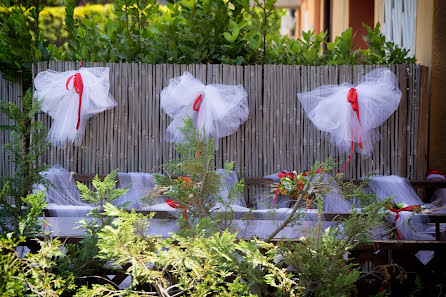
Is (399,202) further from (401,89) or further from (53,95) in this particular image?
(53,95)

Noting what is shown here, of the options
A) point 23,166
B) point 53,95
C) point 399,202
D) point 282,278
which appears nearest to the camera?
point 282,278

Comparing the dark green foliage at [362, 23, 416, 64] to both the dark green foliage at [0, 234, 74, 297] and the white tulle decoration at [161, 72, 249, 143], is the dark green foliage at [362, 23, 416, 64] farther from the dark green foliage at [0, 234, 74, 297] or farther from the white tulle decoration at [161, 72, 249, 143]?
the dark green foliage at [0, 234, 74, 297]

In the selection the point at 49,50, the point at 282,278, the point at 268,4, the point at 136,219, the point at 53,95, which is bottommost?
the point at 282,278

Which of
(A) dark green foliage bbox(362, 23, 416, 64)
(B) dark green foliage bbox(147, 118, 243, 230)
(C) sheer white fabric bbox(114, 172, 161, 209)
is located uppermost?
(A) dark green foliage bbox(362, 23, 416, 64)

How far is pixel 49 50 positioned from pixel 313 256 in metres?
3.52

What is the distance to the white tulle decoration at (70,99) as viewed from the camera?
4.63 metres

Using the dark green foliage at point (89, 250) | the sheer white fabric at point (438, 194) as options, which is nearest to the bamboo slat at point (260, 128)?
the sheer white fabric at point (438, 194)

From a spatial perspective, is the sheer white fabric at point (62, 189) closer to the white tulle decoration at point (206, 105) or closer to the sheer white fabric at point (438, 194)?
the white tulle decoration at point (206, 105)

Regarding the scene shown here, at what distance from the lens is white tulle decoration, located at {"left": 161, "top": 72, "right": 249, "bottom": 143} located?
453cm

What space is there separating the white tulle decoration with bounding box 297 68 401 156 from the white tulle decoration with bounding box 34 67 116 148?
1.59 metres

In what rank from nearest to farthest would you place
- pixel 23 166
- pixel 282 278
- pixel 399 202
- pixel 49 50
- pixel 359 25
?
pixel 282 278, pixel 23 166, pixel 399 202, pixel 49 50, pixel 359 25

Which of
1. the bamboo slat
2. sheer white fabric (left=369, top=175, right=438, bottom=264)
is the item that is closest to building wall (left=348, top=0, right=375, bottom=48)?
the bamboo slat

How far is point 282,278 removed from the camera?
96.3 inches

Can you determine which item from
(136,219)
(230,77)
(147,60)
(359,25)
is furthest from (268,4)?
(359,25)
